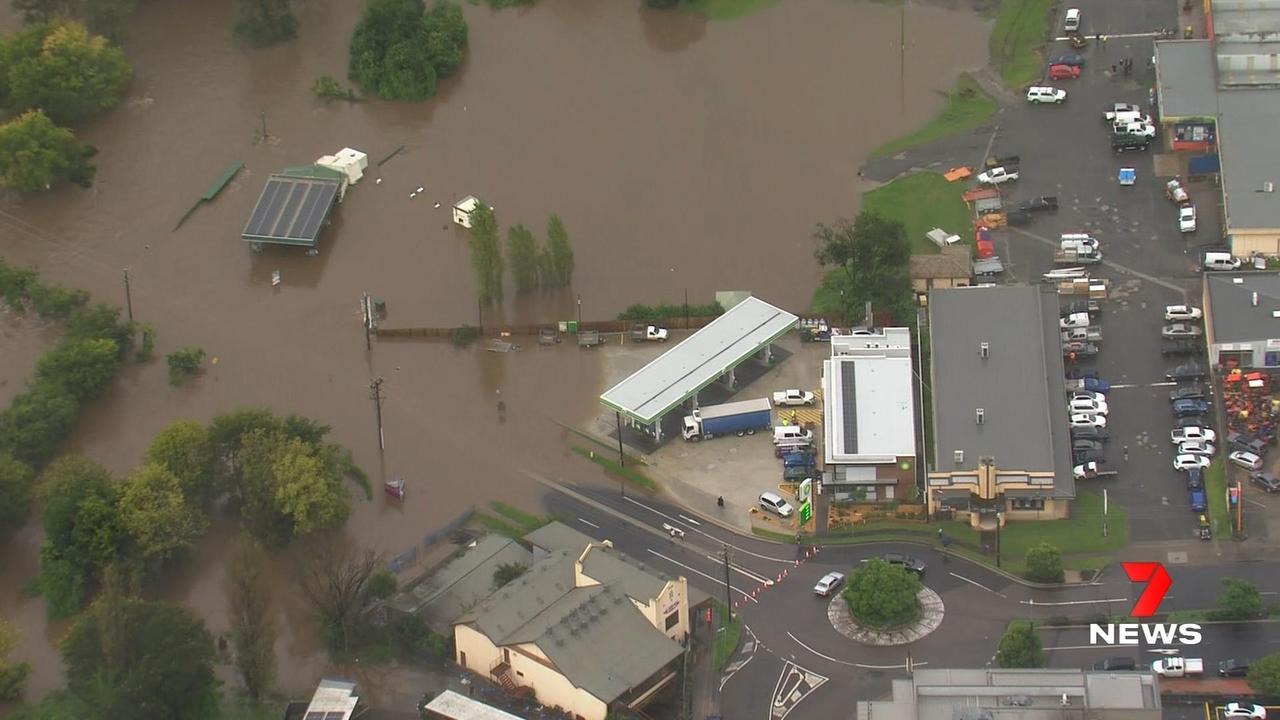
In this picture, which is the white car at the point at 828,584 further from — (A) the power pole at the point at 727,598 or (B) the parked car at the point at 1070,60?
(B) the parked car at the point at 1070,60

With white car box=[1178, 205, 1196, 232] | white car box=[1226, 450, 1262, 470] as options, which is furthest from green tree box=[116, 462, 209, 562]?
white car box=[1178, 205, 1196, 232]

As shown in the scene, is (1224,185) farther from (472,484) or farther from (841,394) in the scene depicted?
(472,484)

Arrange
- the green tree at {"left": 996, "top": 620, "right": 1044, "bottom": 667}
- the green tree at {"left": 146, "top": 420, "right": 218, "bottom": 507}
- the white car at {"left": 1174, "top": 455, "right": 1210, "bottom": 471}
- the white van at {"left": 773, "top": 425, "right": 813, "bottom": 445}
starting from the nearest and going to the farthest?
1. the green tree at {"left": 996, "top": 620, "right": 1044, "bottom": 667}
2. the white car at {"left": 1174, "top": 455, "right": 1210, "bottom": 471}
3. the green tree at {"left": 146, "top": 420, "right": 218, "bottom": 507}
4. the white van at {"left": 773, "top": 425, "right": 813, "bottom": 445}

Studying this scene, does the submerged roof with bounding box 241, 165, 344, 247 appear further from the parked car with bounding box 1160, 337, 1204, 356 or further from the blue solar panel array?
the parked car with bounding box 1160, 337, 1204, 356

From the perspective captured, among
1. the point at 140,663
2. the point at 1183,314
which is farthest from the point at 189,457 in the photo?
the point at 1183,314

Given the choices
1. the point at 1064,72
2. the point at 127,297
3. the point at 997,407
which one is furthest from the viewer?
the point at 1064,72

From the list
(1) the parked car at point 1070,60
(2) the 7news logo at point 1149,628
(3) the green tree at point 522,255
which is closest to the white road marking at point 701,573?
(2) the 7news logo at point 1149,628

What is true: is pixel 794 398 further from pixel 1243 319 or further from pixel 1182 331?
pixel 1243 319
